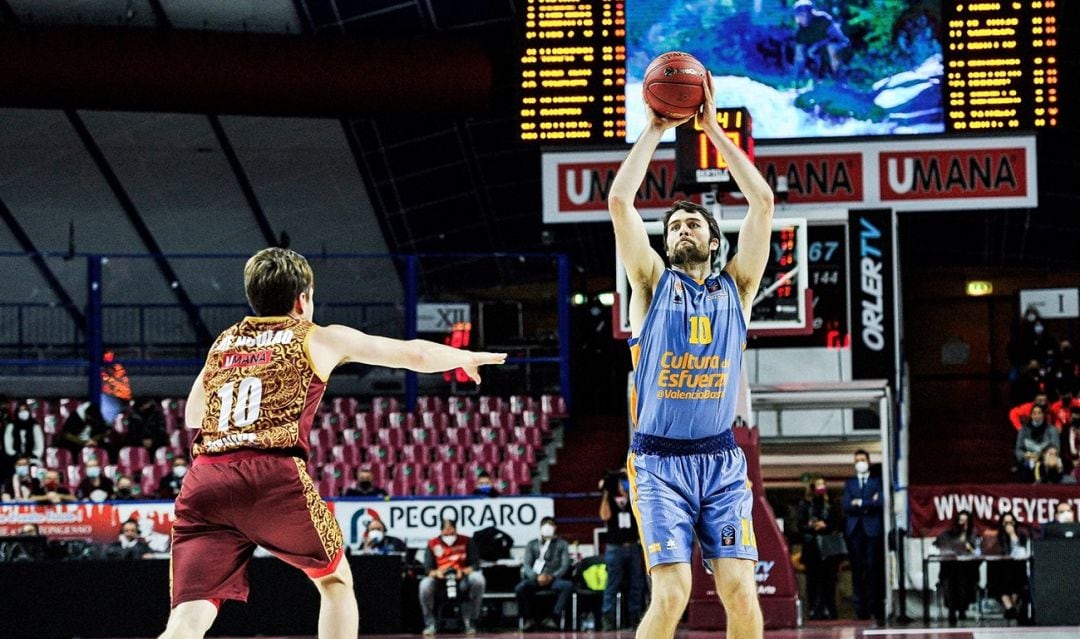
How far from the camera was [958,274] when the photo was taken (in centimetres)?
3172

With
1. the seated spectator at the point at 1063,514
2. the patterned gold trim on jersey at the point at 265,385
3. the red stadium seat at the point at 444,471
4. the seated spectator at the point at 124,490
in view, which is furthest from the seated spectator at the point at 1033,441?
the patterned gold trim on jersey at the point at 265,385

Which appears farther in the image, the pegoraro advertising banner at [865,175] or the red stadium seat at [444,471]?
the red stadium seat at [444,471]

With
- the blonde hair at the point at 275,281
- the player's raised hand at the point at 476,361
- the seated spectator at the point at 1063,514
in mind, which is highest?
the blonde hair at the point at 275,281

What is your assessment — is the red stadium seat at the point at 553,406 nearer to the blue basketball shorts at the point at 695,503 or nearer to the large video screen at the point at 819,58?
the large video screen at the point at 819,58

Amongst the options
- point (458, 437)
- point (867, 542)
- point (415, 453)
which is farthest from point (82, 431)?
point (867, 542)

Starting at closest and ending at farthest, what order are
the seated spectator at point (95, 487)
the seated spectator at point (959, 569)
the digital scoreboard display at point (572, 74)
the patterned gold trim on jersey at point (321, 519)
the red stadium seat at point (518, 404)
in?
1. the patterned gold trim on jersey at point (321, 519)
2. the seated spectator at point (959, 569)
3. the digital scoreboard display at point (572, 74)
4. the seated spectator at point (95, 487)
5. the red stadium seat at point (518, 404)

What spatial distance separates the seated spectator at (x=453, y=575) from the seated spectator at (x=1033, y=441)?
7078mm

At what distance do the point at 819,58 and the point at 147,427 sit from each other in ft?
35.1

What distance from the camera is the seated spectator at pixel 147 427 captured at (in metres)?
22.3

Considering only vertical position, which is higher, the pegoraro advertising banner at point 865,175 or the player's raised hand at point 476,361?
the pegoraro advertising banner at point 865,175

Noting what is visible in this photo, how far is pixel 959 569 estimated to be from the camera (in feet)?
57.7

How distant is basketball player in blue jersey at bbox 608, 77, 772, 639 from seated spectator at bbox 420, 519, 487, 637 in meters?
10.3

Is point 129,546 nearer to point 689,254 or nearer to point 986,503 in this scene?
point 986,503

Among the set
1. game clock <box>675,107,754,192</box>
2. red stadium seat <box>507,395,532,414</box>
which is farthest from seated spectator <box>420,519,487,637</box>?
red stadium seat <box>507,395,532,414</box>
